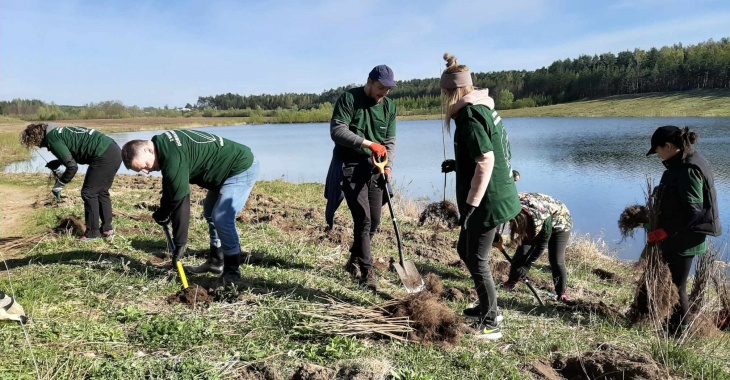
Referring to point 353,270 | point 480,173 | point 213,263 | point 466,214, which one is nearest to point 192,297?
point 213,263

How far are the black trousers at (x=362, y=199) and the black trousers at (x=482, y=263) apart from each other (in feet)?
3.73

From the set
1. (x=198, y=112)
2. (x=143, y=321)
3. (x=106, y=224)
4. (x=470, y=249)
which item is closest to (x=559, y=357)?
(x=470, y=249)

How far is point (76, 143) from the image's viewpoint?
18.7 feet

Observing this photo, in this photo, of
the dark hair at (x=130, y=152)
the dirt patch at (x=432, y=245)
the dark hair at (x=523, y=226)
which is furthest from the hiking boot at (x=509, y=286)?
the dark hair at (x=130, y=152)

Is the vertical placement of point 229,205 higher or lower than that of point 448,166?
lower

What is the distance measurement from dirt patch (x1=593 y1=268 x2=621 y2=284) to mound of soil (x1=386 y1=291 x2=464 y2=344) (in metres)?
4.12

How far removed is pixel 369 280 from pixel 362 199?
2.44 ft

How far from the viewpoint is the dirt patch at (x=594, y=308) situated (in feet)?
14.7

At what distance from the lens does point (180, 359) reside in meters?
2.94

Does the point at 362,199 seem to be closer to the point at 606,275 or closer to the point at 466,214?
the point at 466,214

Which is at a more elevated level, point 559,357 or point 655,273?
point 655,273

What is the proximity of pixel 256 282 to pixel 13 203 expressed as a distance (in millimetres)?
7125

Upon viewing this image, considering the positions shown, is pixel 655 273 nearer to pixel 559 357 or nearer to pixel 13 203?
pixel 559 357

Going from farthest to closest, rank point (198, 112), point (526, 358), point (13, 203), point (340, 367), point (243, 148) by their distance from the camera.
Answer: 1. point (198, 112)
2. point (13, 203)
3. point (243, 148)
4. point (526, 358)
5. point (340, 367)
